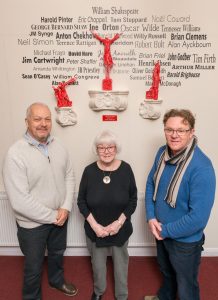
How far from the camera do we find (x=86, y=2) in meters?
2.10

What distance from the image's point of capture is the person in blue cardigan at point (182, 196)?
1.54 metres

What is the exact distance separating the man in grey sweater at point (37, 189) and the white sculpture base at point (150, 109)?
28.6 inches

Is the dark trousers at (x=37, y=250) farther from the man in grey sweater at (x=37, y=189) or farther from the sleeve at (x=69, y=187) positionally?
the sleeve at (x=69, y=187)

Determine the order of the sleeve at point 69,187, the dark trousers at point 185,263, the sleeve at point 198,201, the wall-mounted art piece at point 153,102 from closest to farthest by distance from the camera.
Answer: the sleeve at point 198,201 < the dark trousers at point 185,263 < the sleeve at point 69,187 < the wall-mounted art piece at point 153,102

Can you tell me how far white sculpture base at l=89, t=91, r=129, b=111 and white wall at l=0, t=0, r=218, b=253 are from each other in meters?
0.06

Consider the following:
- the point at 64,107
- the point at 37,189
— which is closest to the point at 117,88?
the point at 64,107

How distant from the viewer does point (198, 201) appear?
1532mm

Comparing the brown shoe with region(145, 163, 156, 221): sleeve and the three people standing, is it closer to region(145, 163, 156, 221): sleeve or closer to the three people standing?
the three people standing

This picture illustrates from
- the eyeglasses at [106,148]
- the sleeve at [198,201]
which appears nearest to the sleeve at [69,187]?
the eyeglasses at [106,148]

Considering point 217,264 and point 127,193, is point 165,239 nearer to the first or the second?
point 127,193

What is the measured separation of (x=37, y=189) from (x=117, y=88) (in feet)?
3.33

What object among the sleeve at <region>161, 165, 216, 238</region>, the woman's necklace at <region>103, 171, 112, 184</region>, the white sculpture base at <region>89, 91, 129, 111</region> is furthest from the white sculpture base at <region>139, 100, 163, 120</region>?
the sleeve at <region>161, 165, 216, 238</region>

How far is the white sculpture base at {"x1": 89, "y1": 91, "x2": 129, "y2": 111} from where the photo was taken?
7.29ft

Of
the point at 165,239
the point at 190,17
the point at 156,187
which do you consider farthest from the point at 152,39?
the point at 165,239
